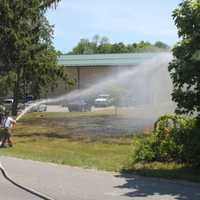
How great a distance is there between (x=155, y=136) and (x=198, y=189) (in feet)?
14.9

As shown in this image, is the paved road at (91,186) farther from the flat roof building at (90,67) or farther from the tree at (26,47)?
the flat roof building at (90,67)

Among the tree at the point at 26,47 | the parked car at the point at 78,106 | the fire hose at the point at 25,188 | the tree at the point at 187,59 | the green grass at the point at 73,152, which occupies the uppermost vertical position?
the tree at the point at 26,47

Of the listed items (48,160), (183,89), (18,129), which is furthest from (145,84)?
(183,89)

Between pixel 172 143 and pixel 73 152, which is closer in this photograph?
pixel 172 143

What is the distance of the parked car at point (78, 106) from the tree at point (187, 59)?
1686 inches

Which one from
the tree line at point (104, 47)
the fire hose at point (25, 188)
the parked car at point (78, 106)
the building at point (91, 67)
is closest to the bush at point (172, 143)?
the fire hose at point (25, 188)

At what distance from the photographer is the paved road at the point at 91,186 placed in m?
13.7

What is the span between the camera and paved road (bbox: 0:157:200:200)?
13.7 m

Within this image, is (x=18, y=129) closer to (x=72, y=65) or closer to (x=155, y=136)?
(x=155, y=136)

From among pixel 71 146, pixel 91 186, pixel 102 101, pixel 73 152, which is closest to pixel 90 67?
pixel 102 101

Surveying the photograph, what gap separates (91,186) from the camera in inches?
589

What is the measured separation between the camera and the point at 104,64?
281 feet

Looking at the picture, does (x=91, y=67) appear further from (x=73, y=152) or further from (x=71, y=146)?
(x=73, y=152)

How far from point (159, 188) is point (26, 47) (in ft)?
95.5
